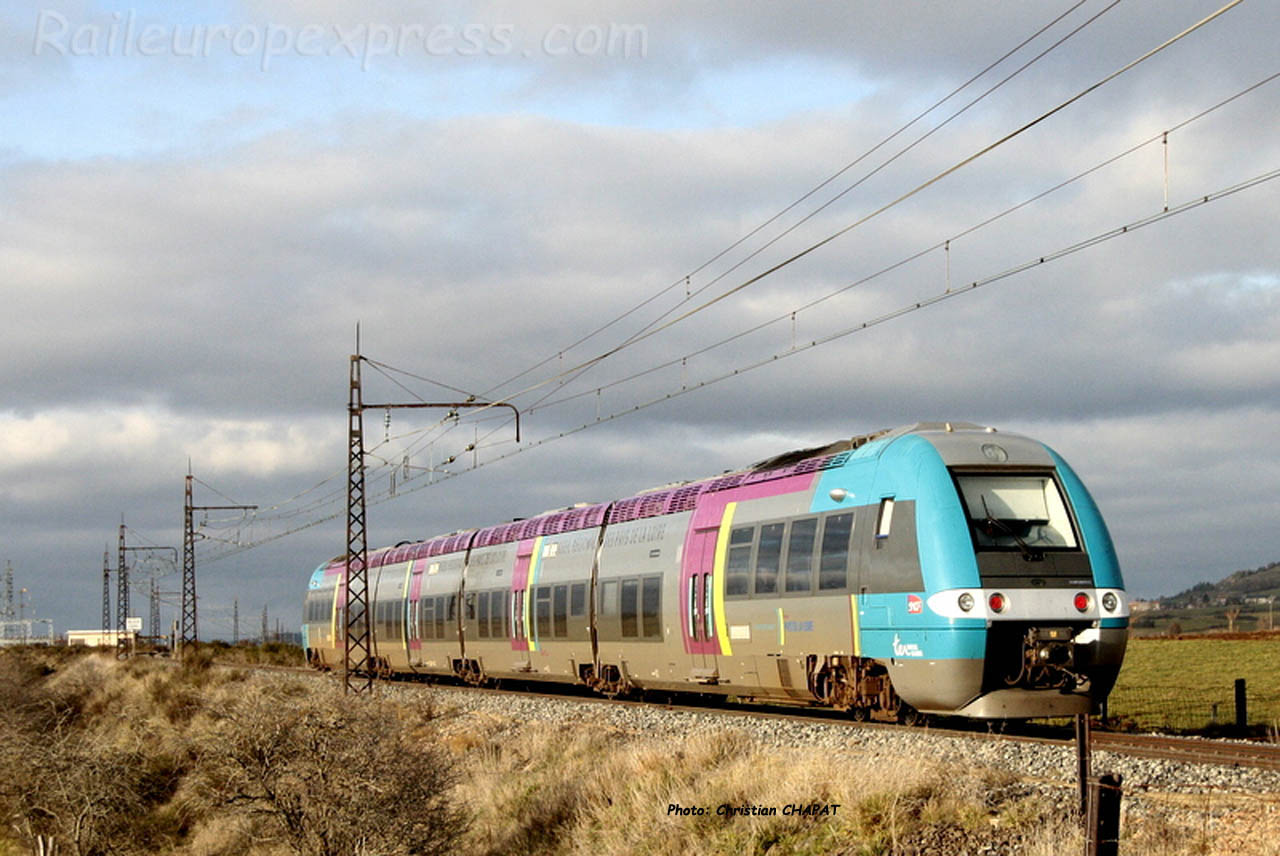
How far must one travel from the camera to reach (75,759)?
26766mm

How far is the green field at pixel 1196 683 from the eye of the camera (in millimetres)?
26109

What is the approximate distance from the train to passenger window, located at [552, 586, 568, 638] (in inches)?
26.7

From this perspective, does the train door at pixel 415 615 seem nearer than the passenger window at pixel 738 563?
No

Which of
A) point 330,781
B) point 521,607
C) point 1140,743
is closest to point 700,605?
point 330,781

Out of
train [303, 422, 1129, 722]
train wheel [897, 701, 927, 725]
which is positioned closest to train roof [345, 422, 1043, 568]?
train [303, 422, 1129, 722]

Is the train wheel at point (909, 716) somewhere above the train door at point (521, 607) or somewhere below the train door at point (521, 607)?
below

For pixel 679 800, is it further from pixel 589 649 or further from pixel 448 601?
pixel 448 601

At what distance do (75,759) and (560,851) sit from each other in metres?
14.5

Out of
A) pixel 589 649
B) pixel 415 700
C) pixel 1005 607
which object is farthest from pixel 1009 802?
pixel 415 700

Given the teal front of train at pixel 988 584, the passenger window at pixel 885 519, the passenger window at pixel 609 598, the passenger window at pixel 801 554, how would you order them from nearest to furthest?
the teal front of train at pixel 988 584, the passenger window at pixel 885 519, the passenger window at pixel 801 554, the passenger window at pixel 609 598

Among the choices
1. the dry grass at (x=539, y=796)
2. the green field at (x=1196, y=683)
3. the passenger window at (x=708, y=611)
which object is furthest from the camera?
the green field at (x=1196, y=683)

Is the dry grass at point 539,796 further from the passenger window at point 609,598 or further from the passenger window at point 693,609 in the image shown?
the passenger window at point 609,598

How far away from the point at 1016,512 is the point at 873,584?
210cm

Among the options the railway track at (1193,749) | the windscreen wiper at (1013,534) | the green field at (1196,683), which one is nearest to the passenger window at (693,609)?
the windscreen wiper at (1013,534)
